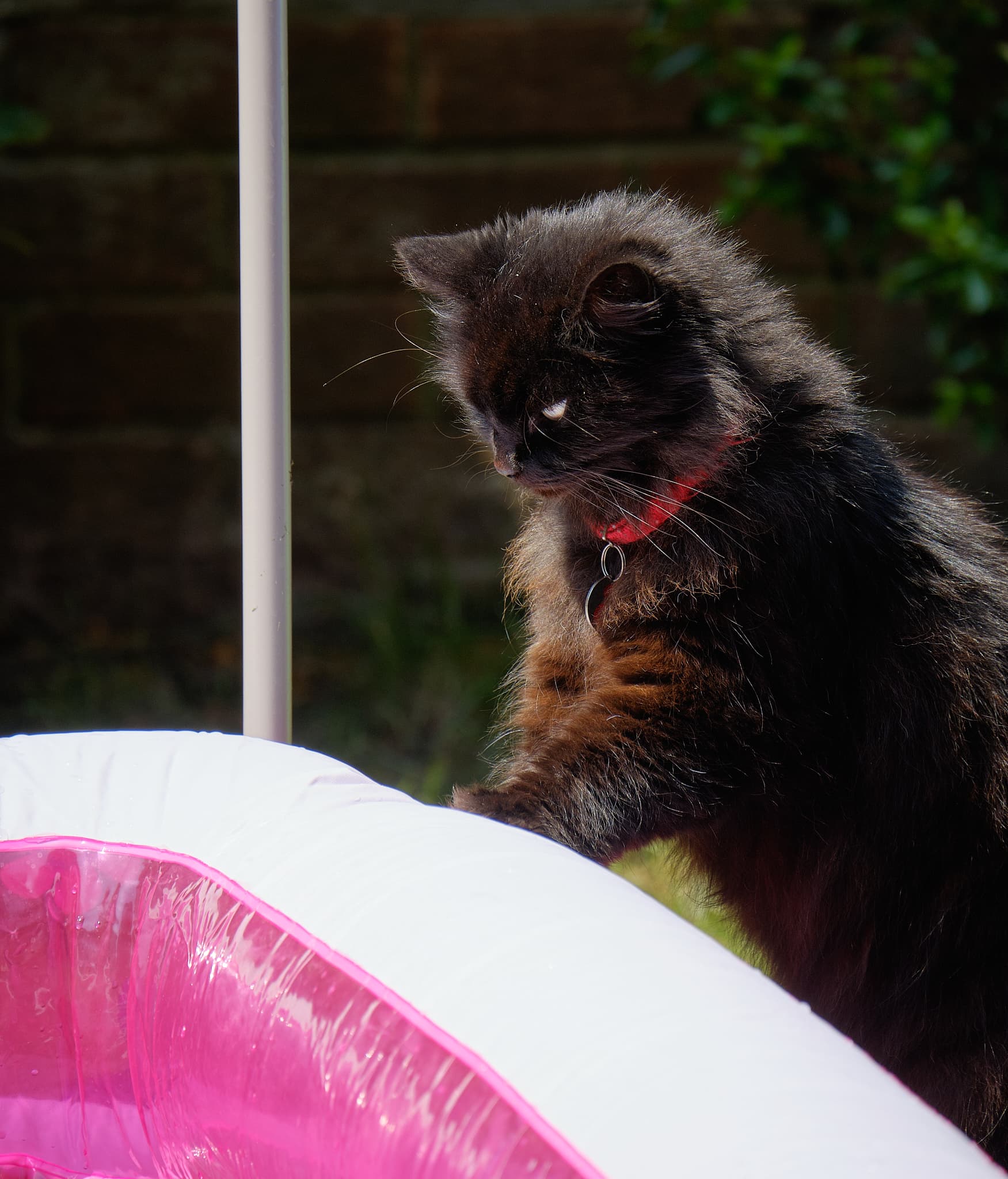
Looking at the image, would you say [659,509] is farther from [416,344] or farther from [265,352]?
[416,344]

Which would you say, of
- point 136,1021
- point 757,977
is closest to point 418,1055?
point 757,977

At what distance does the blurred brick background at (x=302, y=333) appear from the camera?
3232 millimetres

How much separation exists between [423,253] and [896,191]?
1.48 m

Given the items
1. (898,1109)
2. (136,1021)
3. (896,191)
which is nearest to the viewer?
(898,1109)

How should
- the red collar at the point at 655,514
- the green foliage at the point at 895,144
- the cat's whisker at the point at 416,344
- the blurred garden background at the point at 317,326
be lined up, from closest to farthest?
the red collar at the point at 655,514 < the cat's whisker at the point at 416,344 < the green foliage at the point at 895,144 < the blurred garden background at the point at 317,326

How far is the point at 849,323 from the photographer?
335 cm

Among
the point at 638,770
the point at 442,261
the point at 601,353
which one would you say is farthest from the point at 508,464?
the point at 638,770

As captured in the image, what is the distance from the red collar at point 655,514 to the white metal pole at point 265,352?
40cm

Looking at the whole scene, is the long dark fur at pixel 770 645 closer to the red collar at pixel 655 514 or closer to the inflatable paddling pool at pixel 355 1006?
the red collar at pixel 655 514

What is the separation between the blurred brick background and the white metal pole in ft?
5.78

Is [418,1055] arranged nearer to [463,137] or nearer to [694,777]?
[694,777]

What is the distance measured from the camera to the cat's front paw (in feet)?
4.10

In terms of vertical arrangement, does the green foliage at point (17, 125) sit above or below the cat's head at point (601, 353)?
above

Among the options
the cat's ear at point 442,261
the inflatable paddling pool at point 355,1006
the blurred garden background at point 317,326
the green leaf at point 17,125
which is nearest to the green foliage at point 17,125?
the green leaf at point 17,125
